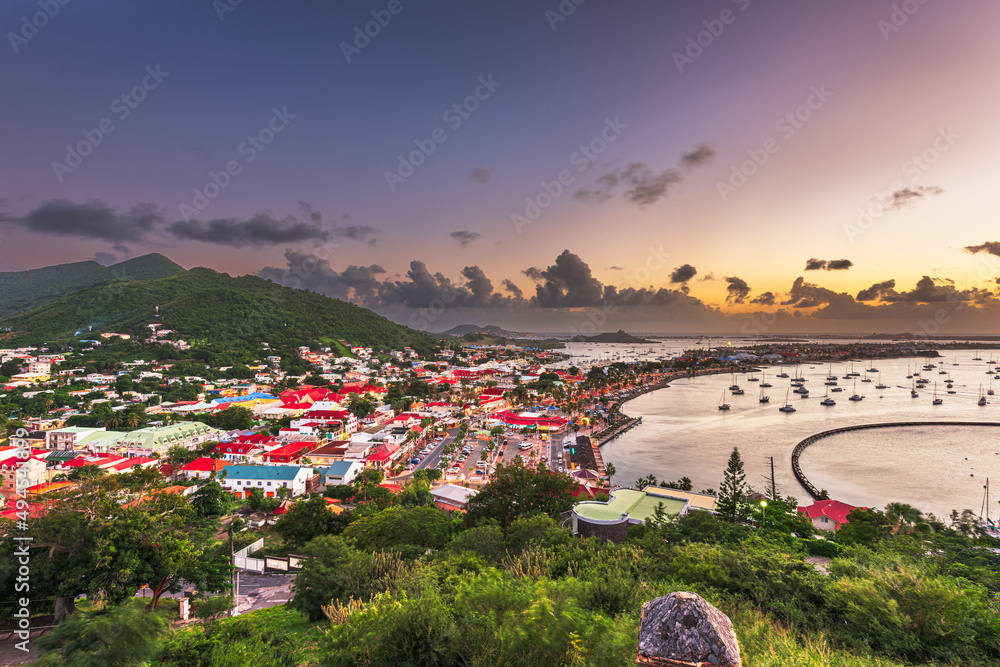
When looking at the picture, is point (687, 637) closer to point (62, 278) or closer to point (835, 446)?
point (835, 446)

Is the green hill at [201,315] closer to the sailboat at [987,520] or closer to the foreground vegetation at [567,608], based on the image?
the foreground vegetation at [567,608]

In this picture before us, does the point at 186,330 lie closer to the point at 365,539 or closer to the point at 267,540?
the point at 267,540

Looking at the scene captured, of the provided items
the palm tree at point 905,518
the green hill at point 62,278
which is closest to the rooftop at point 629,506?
the palm tree at point 905,518

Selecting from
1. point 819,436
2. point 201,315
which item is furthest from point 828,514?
point 201,315

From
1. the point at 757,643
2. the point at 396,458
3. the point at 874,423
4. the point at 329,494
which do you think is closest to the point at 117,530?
the point at 757,643

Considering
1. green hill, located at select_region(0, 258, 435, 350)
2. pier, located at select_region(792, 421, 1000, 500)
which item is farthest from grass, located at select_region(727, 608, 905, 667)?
green hill, located at select_region(0, 258, 435, 350)

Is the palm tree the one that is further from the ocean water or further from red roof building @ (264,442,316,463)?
red roof building @ (264,442,316,463)
